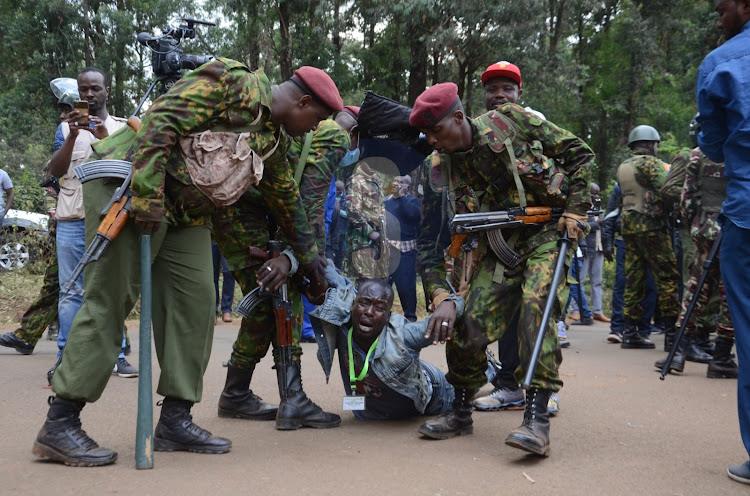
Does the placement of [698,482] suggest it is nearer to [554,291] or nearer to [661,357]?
[554,291]

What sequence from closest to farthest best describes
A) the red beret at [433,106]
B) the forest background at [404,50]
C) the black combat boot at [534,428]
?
the black combat boot at [534,428]
the red beret at [433,106]
the forest background at [404,50]

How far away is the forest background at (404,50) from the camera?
16.3m

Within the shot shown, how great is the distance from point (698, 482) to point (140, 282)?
2981 millimetres

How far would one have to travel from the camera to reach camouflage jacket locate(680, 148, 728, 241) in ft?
23.3

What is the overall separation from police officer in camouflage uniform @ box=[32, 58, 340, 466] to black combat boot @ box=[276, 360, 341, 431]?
2.03ft

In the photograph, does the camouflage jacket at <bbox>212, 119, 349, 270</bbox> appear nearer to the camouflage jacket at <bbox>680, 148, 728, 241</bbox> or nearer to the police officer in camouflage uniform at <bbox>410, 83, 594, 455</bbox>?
the police officer in camouflage uniform at <bbox>410, 83, 594, 455</bbox>

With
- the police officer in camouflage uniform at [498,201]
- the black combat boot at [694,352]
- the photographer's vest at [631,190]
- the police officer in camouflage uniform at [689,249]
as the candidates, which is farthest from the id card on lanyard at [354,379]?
the photographer's vest at [631,190]

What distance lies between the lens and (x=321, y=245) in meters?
5.30

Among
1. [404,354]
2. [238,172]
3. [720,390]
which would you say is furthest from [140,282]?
[720,390]

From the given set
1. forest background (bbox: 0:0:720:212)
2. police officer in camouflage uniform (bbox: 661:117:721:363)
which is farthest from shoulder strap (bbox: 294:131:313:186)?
forest background (bbox: 0:0:720:212)

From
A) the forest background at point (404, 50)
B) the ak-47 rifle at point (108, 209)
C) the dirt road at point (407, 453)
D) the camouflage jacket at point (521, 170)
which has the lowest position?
the dirt road at point (407, 453)

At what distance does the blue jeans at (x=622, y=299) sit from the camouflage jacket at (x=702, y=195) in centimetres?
149

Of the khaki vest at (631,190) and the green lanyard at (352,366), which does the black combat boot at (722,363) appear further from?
the green lanyard at (352,366)

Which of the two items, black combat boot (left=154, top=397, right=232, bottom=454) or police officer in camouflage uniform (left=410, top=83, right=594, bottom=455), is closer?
black combat boot (left=154, top=397, right=232, bottom=454)
